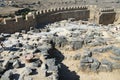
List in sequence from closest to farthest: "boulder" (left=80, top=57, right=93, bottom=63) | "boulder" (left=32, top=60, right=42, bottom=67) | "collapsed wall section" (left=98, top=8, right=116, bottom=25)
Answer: "boulder" (left=32, top=60, right=42, bottom=67) < "boulder" (left=80, top=57, right=93, bottom=63) < "collapsed wall section" (left=98, top=8, right=116, bottom=25)

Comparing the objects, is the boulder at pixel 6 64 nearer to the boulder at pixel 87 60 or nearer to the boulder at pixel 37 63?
the boulder at pixel 37 63

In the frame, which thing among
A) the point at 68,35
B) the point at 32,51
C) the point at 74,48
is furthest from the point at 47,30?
the point at 32,51

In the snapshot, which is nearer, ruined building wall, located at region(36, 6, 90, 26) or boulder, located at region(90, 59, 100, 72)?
boulder, located at region(90, 59, 100, 72)

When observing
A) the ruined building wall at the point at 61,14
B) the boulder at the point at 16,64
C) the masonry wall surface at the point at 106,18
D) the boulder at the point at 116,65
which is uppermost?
the ruined building wall at the point at 61,14

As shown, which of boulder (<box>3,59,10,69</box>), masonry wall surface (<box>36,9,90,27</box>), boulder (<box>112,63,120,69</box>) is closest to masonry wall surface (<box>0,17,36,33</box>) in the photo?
masonry wall surface (<box>36,9,90,27</box>)

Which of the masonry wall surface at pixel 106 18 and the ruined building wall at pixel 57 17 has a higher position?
the ruined building wall at pixel 57 17

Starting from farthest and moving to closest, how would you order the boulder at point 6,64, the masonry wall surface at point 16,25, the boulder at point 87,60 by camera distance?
the masonry wall surface at point 16,25 → the boulder at point 87,60 → the boulder at point 6,64

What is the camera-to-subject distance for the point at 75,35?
24.0m

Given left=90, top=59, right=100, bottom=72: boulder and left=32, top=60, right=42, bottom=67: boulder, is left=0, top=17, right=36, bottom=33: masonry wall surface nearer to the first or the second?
left=32, top=60, right=42, bottom=67: boulder

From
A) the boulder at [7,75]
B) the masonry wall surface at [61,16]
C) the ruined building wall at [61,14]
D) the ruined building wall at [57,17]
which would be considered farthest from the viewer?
the ruined building wall at [61,14]

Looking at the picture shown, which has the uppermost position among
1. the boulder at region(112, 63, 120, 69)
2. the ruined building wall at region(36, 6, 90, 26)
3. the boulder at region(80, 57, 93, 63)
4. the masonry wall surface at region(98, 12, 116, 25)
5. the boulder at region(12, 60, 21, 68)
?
the ruined building wall at region(36, 6, 90, 26)

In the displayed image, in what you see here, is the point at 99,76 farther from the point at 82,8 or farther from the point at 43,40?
the point at 82,8

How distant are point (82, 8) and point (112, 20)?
4.53 m

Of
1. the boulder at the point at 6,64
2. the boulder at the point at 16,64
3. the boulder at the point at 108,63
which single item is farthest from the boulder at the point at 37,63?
the boulder at the point at 108,63
